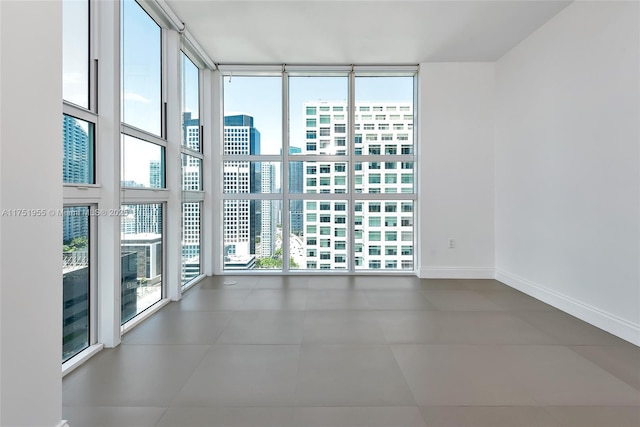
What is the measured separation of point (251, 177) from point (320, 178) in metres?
1.20

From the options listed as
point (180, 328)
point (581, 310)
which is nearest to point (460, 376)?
point (581, 310)

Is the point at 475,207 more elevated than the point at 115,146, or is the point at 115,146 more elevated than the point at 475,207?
the point at 115,146

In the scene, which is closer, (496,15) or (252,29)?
(496,15)

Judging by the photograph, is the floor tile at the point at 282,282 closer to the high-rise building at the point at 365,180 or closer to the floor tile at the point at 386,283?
the high-rise building at the point at 365,180

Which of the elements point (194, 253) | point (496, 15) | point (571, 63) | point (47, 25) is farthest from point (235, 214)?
point (571, 63)

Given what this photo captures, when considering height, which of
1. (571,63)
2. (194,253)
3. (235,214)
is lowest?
(194,253)

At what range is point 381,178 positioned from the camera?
18.7ft

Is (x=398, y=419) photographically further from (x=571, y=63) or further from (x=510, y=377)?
(x=571, y=63)

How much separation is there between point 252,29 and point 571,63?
3.86 m

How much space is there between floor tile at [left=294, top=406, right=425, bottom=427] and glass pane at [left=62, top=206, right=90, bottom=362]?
1.92 meters

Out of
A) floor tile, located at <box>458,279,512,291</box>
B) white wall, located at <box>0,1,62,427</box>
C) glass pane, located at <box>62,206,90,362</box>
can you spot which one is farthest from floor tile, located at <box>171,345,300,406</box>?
floor tile, located at <box>458,279,512,291</box>

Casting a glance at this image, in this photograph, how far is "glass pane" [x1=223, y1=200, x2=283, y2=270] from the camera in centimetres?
570

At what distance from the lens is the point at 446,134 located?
5383 millimetres

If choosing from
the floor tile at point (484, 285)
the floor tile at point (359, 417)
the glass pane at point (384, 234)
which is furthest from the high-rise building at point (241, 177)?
the floor tile at point (359, 417)
